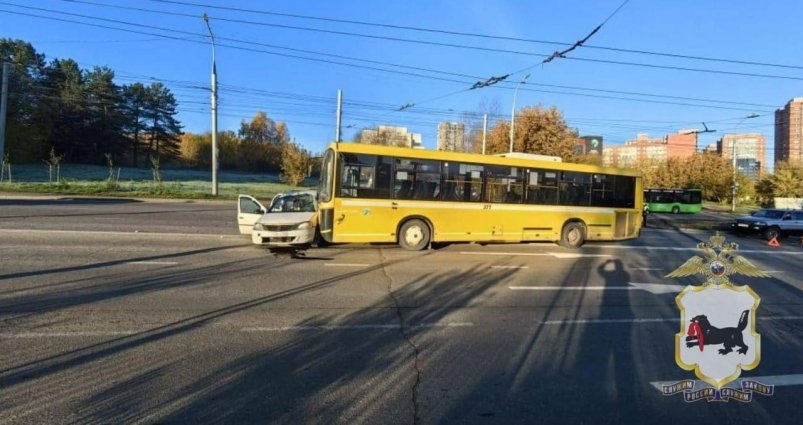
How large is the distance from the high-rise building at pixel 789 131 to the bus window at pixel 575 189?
1233 inches

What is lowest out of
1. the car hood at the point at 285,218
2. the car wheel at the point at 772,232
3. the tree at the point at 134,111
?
the car wheel at the point at 772,232

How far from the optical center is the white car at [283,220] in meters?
12.8

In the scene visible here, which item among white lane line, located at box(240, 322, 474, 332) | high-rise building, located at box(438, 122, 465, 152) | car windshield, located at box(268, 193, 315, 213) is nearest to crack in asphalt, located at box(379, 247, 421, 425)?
white lane line, located at box(240, 322, 474, 332)

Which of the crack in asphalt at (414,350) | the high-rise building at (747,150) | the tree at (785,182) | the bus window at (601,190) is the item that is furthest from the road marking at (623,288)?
the high-rise building at (747,150)

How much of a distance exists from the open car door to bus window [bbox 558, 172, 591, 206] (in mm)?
9051

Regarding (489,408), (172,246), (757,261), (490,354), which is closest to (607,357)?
(490,354)

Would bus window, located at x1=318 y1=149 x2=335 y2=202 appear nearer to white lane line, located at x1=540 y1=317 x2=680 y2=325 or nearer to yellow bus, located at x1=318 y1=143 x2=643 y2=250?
yellow bus, located at x1=318 y1=143 x2=643 y2=250

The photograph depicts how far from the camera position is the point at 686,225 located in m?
29.1

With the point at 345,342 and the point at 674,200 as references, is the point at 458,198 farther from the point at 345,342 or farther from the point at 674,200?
the point at 674,200

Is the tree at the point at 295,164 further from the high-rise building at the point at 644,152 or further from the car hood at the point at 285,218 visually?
the high-rise building at the point at 644,152

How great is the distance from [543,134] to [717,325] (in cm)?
4551

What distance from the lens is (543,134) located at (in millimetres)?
47781

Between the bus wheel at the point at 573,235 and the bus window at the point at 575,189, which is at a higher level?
the bus window at the point at 575,189

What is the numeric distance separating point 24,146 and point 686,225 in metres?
78.5
